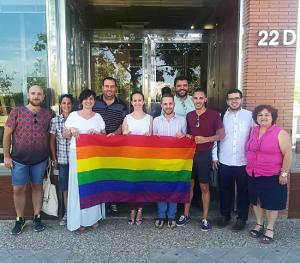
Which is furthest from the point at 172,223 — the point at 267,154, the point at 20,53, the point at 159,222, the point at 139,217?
the point at 20,53

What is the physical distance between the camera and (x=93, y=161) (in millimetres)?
4672

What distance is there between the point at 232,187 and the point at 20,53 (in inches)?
151

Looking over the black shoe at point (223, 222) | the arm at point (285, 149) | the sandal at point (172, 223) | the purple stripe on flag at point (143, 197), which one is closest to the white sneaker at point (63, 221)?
the purple stripe on flag at point (143, 197)

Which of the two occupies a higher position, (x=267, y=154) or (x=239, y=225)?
(x=267, y=154)

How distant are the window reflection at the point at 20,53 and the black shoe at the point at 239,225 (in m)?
3.51

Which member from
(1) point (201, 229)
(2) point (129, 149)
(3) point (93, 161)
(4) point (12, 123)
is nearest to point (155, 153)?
(2) point (129, 149)

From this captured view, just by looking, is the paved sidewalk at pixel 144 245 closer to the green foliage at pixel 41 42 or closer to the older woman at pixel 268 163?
the older woman at pixel 268 163

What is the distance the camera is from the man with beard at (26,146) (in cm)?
458

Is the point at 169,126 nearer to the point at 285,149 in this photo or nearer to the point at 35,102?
the point at 285,149

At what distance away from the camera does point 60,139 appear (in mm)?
4750

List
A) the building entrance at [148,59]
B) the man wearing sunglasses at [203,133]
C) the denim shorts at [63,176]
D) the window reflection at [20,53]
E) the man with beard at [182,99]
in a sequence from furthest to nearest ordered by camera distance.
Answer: the building entrance at [148,59] < the window reflection at [20,53] < the man with beard at [182,99] < the denim shorts at [63,176] < the man wearing sunglasses at [203,133]

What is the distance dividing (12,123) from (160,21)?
6150 mm

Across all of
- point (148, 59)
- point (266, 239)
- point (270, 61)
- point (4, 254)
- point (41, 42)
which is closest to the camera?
point (4, 254)

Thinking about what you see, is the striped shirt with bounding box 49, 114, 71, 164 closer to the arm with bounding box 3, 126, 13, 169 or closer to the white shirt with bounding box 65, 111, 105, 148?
the white shirt with bounding box 65, 111, 105, 148
